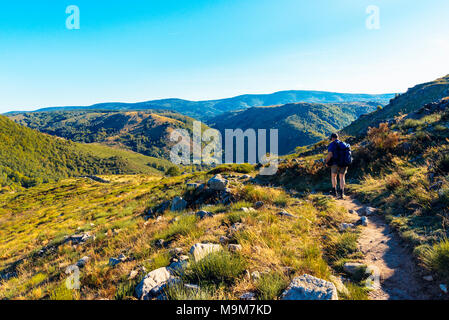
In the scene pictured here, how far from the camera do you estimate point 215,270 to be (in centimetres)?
364

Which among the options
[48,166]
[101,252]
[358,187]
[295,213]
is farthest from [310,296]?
[48,166]

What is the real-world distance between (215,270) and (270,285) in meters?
1.00

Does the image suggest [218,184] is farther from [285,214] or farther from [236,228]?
[236,228]

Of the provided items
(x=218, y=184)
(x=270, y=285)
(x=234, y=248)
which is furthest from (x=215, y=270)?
(x=218, y=184)

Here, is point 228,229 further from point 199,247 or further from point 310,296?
point 310,296

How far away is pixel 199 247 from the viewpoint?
4.49 metres

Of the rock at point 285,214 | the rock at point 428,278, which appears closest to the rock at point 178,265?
the rock at point 285,214

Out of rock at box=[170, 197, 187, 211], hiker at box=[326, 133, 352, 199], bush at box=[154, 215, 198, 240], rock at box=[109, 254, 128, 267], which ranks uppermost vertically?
hiker at box=[326, 133, 352, 199]

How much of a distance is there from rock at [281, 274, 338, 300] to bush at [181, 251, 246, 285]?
937 millimetres

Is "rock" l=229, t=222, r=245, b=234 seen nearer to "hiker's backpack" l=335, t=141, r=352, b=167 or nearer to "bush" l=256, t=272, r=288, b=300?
"bush" l=256, t=272, r=288, b=300

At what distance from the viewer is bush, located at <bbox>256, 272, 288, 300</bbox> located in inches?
119

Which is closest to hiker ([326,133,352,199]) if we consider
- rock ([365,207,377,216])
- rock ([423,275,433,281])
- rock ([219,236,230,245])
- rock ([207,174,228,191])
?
rock ([365,207,377,216])

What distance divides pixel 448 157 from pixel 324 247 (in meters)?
6.28

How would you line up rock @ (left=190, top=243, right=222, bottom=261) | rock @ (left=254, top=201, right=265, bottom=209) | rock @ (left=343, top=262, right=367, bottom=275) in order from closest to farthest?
rock @ (left=343, top=262, right=367, bottom=275), rock @ (left=190, top=243, right=222, bottom=261), rock @ (left=254, top=201, right=265, bottom=209)
